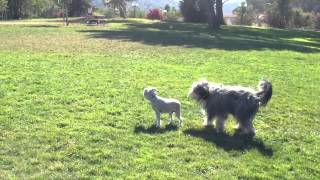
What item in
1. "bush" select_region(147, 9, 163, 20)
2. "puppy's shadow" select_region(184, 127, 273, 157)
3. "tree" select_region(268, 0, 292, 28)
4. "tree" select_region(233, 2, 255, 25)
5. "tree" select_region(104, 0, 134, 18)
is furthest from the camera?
"tree" select_region(104, 0, 134, 18)

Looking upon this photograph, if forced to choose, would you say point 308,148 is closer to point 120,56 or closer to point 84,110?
point 84,110

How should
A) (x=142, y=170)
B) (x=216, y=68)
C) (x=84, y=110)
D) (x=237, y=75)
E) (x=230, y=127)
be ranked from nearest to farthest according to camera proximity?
1. (x=142, y=170)
2. (x=230, y=127)
3. (x=84, y=110)
4. (x=237, y=75)
5. (x=216, y=68)

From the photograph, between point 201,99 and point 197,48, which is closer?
point 201,99

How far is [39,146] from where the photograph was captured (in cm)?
875

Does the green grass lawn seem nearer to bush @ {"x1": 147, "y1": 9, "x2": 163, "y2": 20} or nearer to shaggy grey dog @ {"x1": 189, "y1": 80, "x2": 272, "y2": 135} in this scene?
shaggy grey dog @ {"x1": 189, "y1": 80, "x2": 272, "y2": 135}

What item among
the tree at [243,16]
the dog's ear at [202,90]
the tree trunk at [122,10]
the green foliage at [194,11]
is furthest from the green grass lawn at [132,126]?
the tree at [243,16]

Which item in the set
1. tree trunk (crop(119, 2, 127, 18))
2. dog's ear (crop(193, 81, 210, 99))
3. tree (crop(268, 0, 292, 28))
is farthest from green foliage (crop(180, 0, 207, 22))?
dog's ear (crop(193, 81, 210, 99))

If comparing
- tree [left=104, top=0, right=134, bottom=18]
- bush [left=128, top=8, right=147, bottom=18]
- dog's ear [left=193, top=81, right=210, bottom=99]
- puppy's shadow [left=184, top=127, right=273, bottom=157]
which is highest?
tree [left=104, top=0, right=134, bottom=18]

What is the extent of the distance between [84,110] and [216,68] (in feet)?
30.4

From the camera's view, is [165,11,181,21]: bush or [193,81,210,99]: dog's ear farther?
[165,11,181,21]: bush

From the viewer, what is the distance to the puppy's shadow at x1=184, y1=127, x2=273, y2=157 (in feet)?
30.7

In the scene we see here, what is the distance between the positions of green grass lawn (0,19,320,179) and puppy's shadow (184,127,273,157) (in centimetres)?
2

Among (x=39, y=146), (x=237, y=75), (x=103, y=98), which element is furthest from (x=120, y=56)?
(x=39, y=146)

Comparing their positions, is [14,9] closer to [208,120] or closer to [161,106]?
[161,106]
